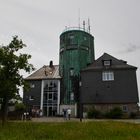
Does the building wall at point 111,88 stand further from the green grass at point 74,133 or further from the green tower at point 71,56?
the green grass at point 74,133

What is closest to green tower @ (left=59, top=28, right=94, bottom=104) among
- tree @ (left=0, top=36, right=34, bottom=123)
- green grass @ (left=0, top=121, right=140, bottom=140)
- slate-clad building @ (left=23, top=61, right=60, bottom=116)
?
slate-clad building @ (left=23, top=61, right=60, bottom=116)

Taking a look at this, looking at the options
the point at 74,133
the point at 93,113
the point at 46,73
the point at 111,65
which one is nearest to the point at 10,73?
the point at 74,133

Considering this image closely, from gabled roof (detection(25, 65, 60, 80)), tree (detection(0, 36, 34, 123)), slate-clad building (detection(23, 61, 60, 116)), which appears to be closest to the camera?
tree (detection(0, 36, 34, 123))

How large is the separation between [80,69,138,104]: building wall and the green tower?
486 cm

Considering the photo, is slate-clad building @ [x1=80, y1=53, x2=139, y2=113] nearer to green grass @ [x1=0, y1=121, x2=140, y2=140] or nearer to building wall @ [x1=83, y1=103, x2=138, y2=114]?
building wall @ [x1=83, y1=103, x2=138, y2=114]

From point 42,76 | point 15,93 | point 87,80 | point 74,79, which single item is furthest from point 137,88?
point 15,93

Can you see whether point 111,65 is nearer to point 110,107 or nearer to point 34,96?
point 110,107

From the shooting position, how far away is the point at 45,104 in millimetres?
56969

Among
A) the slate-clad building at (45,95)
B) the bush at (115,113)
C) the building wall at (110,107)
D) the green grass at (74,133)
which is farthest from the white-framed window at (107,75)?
the green grass at (74,133)

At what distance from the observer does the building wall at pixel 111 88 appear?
1939 inches

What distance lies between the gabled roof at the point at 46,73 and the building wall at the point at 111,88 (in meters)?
9.34

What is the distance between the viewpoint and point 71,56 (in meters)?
57.6

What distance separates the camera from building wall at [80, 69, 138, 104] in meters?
49.2

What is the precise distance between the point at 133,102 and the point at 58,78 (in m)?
17.7
